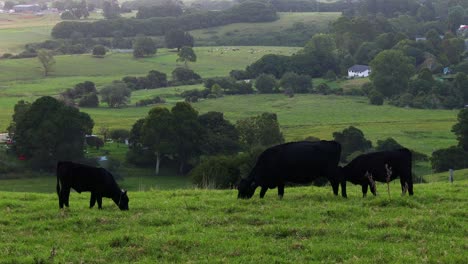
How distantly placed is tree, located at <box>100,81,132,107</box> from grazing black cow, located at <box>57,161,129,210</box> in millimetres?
85333

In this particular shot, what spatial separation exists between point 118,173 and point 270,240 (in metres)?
47.1

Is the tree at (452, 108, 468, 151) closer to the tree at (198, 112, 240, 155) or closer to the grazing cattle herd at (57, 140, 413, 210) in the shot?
the tree at (198, 112, 240, 155)

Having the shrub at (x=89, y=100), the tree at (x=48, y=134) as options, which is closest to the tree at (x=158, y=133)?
the tree at (x=48, y=134)

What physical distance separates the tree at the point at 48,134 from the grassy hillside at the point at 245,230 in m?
46.0

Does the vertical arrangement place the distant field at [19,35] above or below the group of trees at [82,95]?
above

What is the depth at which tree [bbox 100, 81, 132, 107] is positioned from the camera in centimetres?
10044

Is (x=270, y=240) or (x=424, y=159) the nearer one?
(x=270, y=240)

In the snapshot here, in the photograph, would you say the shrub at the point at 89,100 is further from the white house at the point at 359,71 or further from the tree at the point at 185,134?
the white house at the point at 359,71

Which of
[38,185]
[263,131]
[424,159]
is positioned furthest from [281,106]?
[38,185]

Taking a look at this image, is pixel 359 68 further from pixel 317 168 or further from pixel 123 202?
pixel 123 202

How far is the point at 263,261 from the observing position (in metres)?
11.0

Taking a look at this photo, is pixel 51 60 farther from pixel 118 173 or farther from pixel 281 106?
pixel 118 173

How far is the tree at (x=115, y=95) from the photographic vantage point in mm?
100438


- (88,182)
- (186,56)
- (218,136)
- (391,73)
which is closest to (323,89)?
(391,73)
